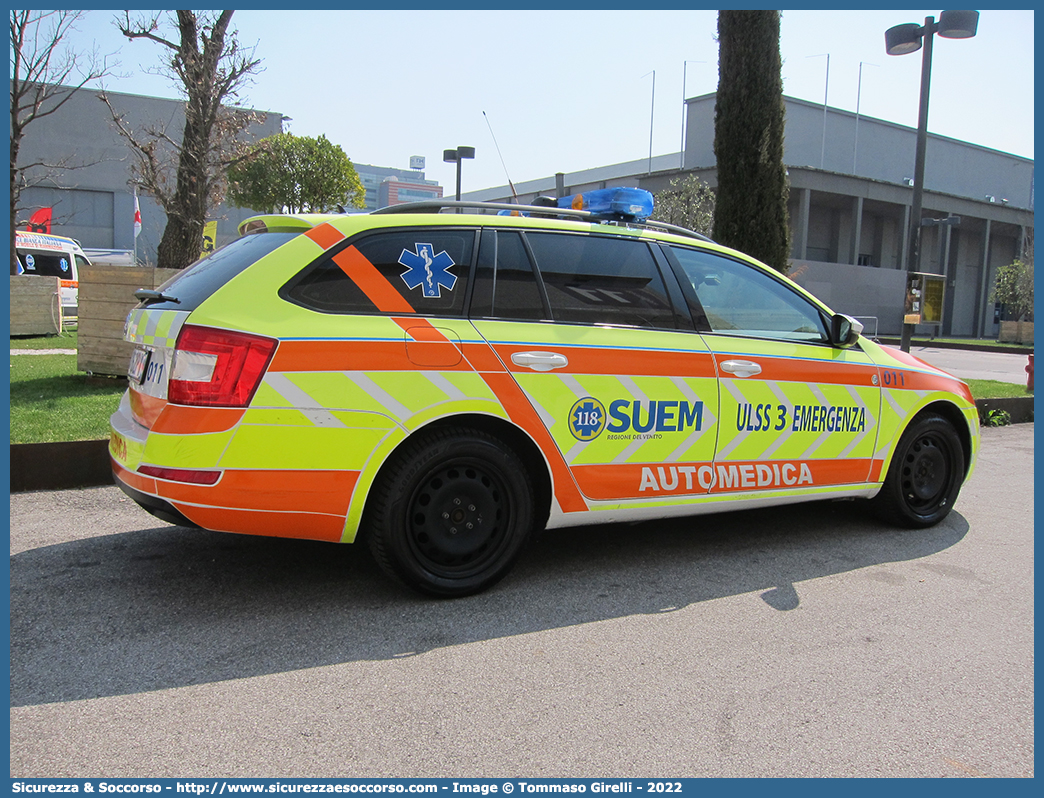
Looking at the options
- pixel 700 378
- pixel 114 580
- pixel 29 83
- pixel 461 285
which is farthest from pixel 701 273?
pixel 29 83

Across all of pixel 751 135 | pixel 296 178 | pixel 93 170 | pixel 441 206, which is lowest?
pixel 441 206

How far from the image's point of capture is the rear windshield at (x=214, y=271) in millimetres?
3445

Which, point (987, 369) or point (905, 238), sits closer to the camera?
point (987, 369)

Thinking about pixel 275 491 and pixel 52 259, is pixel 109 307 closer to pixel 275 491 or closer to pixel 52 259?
pixel 275 491

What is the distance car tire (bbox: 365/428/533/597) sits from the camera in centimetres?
350

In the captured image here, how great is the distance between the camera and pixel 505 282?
12.6 ft

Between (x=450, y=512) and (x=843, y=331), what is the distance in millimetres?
2687

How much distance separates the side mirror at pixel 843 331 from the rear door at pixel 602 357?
109 centimetres

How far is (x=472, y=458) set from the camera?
3.63 meters

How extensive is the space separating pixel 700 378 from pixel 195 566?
275cm

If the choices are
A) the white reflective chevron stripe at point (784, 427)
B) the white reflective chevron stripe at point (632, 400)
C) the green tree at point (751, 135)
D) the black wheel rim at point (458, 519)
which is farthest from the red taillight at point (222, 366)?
the green tree at point (751, 135)

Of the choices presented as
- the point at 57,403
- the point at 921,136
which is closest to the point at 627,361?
the point at 57,403

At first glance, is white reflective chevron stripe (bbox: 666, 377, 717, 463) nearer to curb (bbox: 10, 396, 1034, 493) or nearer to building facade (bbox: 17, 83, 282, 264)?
curb (bbox: 10, 396, 1034, 493)

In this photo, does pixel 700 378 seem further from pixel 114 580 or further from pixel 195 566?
pixel 114 580
